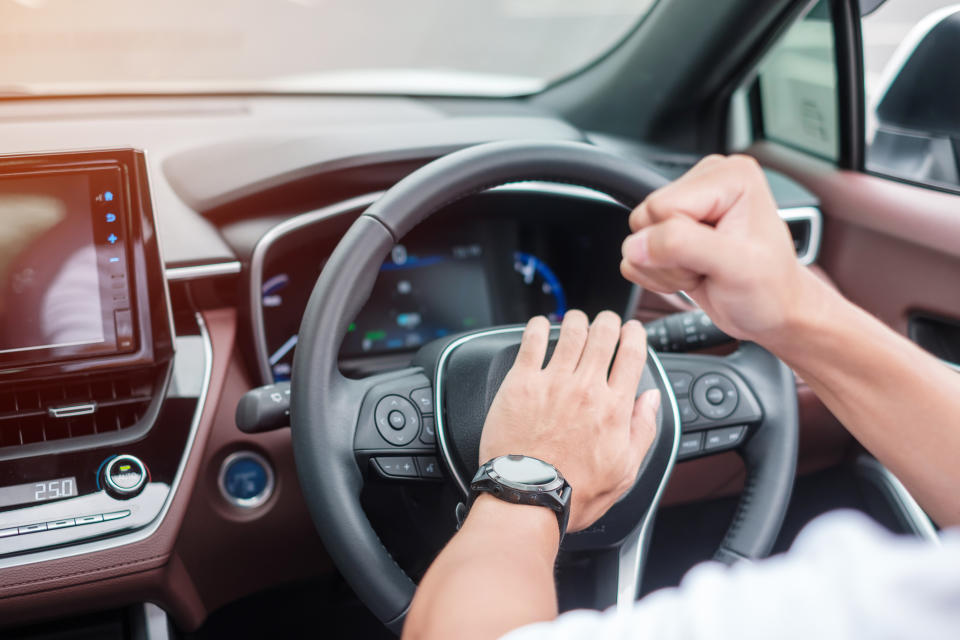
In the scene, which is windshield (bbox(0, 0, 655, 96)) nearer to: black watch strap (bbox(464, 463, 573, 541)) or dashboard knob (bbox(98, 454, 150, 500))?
dashboard knob (bbox(98, 454, 150, 500))

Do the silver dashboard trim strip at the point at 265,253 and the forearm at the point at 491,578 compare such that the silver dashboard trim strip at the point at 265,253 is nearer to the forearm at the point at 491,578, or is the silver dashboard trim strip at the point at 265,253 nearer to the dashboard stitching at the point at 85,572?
the dashboard stitching at the point at 85,572

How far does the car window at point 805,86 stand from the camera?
5.50 ft

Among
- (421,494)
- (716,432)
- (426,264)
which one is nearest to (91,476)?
(421,494)

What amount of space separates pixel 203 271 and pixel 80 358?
23 cm

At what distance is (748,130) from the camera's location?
1995 millimetres

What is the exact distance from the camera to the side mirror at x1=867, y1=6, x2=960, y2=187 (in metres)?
1.47

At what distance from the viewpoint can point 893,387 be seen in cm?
80

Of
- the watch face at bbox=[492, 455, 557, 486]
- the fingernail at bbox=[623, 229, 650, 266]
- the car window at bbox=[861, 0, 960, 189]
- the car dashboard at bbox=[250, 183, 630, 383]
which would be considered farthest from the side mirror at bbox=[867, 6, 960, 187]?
the watch face at bbox=[492, 455, 557, 486]

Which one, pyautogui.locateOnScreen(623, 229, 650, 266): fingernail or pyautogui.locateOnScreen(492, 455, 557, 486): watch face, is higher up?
pyautogui.locateOnScreen(623, 229, 650, 266): fingernail

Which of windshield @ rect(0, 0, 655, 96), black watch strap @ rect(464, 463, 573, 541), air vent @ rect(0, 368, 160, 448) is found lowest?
air vent @ rect(0, 368, 160, 448)

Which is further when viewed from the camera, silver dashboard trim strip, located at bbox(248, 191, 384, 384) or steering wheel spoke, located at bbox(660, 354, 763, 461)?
silver dashboard trim strip, located at bbox(248, 191, 384, 384)

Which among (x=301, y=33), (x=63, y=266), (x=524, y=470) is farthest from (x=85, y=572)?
(x=301, y=33)

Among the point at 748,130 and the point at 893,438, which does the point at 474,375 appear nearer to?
the point at 893,438

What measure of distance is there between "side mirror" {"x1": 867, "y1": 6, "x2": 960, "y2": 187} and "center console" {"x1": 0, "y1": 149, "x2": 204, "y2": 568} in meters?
1.34
